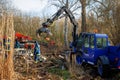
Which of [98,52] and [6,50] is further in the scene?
[98,52]

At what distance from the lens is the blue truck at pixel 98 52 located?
14.4 meters

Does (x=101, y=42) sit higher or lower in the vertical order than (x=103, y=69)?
higher

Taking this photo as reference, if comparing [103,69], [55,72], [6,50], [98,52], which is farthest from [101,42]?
[6,50]

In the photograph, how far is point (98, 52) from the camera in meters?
15.3

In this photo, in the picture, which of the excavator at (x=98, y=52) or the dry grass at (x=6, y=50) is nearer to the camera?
the dry grass at (x=6, y=50)

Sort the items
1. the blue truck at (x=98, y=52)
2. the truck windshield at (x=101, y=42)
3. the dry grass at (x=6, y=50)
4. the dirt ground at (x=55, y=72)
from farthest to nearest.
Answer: the truck windshield at (x=101, y=42) → the blue truck at (x=98, y=52) → the dirt ground at (x=55, y=72) → the dry grass at (x=6, y=50)

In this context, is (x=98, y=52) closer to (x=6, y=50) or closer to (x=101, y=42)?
(x=101, y=42)

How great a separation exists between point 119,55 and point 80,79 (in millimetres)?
2121

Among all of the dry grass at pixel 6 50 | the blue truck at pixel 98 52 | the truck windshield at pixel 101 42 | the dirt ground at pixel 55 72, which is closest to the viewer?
the dry grass at pixel 6 50

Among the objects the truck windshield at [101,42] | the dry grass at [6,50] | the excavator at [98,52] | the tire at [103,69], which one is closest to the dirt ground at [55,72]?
the tire at [103,69]

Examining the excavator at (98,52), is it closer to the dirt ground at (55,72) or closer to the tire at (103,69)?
the tire at (103,69)

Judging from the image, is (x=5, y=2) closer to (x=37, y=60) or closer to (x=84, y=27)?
(x=84, y=27)

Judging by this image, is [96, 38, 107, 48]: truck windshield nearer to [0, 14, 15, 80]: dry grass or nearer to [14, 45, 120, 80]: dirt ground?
[14, 45, 120, 80]: dirt ground

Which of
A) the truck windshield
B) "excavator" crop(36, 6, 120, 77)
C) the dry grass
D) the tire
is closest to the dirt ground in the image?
the tire
